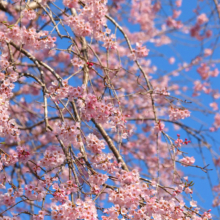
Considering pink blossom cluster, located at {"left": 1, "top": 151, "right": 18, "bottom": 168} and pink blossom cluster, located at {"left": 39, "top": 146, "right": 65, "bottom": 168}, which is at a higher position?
pink blossom cluster, located at {"left": 39, "top": 146, "right": 65, "bottom": 168}

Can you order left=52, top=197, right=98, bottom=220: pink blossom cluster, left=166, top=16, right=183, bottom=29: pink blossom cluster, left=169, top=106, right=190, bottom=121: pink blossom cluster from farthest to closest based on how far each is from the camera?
left=166, top=16, right=183, bottom=29: pink blossom cluster
left=169, top=106, right=190, bottom=121: pink blossom cluster
left=52, top=197, right=98, bottom=220: pink blossom cluster

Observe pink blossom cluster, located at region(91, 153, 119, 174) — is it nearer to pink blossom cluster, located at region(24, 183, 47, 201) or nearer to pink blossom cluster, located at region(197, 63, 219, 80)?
pink blossom cluster, located at region(24, 183, 47, 201)

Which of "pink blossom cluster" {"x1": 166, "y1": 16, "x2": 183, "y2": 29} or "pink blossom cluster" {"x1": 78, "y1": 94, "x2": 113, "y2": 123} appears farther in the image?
"pink blossom cluster" {"x1": 166, "y1": 16, "x2": 183, "y2": 29}

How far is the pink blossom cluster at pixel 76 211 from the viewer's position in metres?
2.29

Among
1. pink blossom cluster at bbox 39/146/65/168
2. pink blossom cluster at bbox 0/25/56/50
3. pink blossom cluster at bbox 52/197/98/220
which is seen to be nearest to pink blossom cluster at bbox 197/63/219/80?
pink blossom cluster at bbox 0/25/56/50

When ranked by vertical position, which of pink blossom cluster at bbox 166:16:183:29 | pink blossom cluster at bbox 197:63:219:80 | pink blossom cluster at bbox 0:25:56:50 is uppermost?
pink blossom cluster at bbox 166:16:183:29

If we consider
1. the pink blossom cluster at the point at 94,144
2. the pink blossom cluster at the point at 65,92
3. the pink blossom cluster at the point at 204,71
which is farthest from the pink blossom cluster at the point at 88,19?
the pink blossom cluster at the point at 204,71

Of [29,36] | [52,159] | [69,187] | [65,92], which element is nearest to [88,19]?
[29,36]

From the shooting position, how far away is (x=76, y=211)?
90.4 inches

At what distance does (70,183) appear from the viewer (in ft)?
8.24

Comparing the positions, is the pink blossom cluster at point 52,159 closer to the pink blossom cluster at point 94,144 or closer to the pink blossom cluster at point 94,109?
the pink blossom cluster at point 94,144

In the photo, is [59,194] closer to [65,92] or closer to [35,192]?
[35,192]

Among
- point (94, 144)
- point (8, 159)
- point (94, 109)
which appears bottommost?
point (8, 159)

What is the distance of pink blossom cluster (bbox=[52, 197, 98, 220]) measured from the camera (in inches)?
90.2
